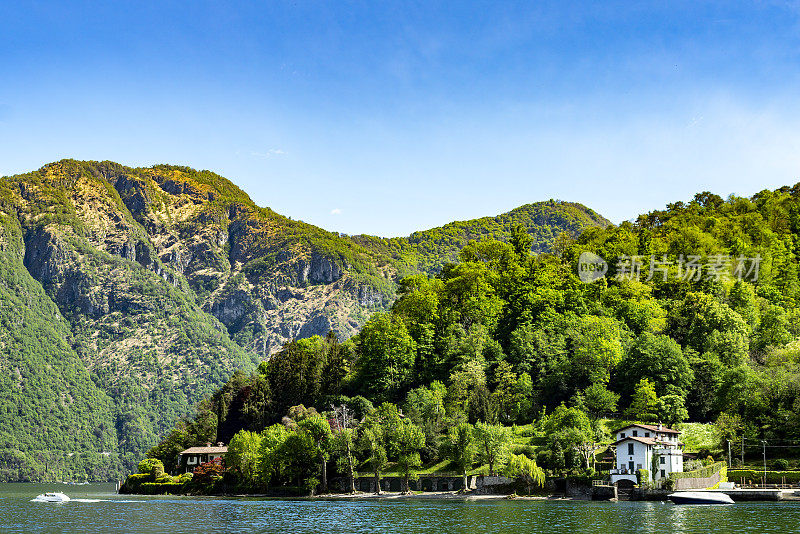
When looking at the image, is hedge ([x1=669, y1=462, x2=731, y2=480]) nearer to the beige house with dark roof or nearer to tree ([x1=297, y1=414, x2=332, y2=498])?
tree ([x1=297, y1=414, x2=332, y2=498])

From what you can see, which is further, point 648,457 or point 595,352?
point 595,352

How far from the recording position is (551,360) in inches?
5118

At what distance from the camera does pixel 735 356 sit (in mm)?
122250

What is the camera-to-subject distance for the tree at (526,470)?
96500 millimetres

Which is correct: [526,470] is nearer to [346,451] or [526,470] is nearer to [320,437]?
[346,451]

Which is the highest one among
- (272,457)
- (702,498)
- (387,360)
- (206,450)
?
(387,360)

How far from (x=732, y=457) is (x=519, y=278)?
5585 centimetres

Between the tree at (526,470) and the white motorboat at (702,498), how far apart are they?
16306mm

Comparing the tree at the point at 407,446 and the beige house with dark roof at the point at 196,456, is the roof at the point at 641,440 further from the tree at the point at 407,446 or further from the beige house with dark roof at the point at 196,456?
the beige house with dark roof at the point at 196,456

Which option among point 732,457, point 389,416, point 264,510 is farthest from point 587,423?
point 264,510

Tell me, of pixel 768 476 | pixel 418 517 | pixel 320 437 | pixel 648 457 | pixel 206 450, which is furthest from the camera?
pixel 206 450

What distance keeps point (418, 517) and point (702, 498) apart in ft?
104

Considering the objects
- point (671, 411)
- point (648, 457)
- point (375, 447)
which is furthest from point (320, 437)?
point (671, 411)

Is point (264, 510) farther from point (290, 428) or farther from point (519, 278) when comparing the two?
point (519, 278)
